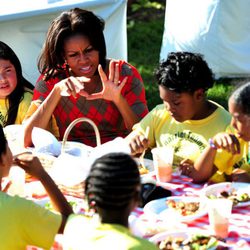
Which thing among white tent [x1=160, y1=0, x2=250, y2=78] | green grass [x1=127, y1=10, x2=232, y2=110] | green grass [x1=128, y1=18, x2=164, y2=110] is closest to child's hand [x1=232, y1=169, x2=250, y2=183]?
green grass [x1=127, y1=10, x2=232, y2=110]

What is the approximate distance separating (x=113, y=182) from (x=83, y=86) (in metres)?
1.75

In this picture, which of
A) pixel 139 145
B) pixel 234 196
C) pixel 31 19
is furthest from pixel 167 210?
pixel 31 19

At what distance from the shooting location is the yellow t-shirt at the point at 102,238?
6.65 feet

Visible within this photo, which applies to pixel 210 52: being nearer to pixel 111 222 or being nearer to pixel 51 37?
pixel 51 37

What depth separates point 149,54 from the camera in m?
8.34

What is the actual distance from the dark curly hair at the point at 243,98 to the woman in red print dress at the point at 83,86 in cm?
92

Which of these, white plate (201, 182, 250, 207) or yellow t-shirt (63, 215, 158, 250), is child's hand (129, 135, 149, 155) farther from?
yellow t-shirt (63, 215, 158, 250)

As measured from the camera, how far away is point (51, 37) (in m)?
3.91

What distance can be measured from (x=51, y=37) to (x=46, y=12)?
158 centimetres

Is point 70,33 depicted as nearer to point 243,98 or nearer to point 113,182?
point 243,98

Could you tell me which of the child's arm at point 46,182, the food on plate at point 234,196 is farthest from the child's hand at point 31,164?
the food on plate at point 234,196

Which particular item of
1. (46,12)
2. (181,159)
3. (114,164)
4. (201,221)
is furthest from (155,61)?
(114,164)

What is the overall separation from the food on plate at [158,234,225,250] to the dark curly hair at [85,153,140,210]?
0.45 meters

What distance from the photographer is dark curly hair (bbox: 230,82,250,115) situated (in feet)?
9.66
